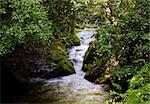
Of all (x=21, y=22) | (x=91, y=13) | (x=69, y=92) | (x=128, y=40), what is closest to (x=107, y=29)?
(x=128, y=40)

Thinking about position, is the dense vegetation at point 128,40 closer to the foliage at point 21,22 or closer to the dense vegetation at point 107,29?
the dense vegetation at point 107,29

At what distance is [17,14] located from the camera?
8.02 metres

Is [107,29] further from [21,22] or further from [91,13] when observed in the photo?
[21,22]

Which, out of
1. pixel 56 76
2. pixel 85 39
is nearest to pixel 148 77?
pixel 56 76

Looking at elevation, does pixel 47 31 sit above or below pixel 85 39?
above

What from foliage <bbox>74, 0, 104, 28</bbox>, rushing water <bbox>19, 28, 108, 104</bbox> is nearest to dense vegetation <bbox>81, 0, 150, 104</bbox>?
rushing water <bbox>19, 28, 108, 104</bbox>

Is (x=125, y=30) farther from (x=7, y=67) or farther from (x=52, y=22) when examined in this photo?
(x=7, y=67)

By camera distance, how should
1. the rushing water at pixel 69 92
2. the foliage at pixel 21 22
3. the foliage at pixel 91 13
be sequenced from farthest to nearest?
the rushing water at pixel 69 92 < the foliage at pixel 91 13 < the foliage at pixel 21 22

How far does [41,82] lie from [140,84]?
255 inches

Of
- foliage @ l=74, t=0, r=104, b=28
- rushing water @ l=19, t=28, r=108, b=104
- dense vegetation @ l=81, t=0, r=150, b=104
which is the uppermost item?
foliage @ l=74, t=0, r=104, b=28

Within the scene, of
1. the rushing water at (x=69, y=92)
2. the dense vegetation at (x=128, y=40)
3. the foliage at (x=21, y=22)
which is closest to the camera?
the foliage at (x=21, y=22)

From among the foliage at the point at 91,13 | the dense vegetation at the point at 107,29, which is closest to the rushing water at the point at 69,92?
the foliage at the point at 91,13

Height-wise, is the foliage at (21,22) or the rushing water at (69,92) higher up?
the foliage at (21,22)

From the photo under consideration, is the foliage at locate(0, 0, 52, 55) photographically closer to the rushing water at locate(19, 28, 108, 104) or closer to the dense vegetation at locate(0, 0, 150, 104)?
the dense vegetation at locate(0, 0, 150, 104)
